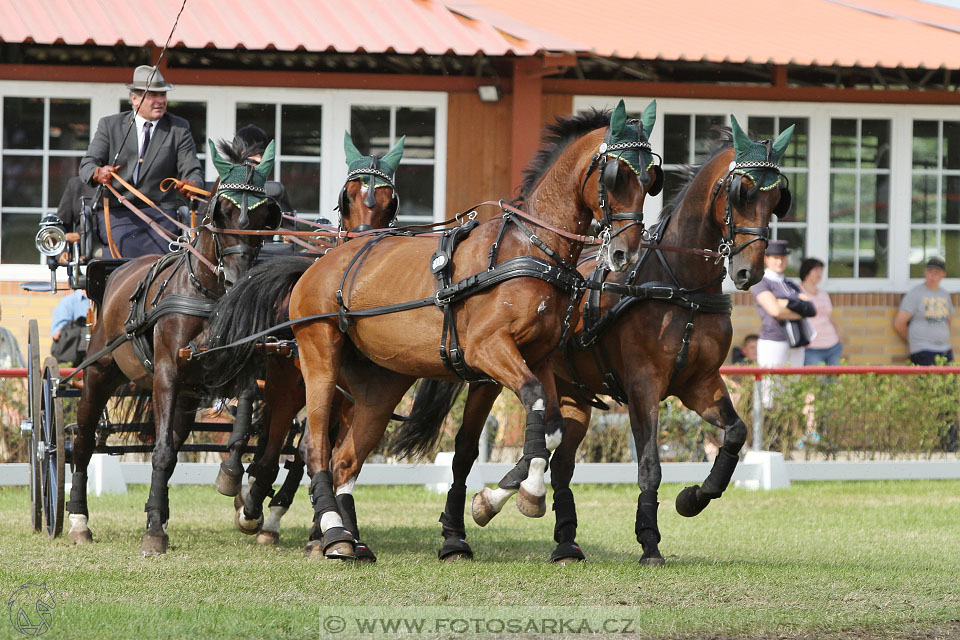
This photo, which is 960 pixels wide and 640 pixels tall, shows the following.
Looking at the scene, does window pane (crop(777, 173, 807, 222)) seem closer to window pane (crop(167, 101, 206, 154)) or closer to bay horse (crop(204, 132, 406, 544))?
window pane (crop(167, 101, 206, 154))

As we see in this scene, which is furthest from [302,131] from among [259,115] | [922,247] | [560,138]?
[922,247]

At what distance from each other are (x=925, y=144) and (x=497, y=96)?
4.93 m

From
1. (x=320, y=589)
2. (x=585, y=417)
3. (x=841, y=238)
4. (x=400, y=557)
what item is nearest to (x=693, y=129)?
(x=841, y=238)

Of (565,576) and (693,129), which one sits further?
(693,129)

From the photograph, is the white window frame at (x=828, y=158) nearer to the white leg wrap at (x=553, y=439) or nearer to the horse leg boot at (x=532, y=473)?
the white leg wrap at (x=553, y=439)

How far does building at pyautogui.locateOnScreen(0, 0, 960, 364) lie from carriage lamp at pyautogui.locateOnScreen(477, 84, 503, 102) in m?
0.02

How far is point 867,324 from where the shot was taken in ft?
46.6

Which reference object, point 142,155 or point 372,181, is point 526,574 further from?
point 142,155

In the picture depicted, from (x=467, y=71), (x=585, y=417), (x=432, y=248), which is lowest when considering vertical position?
(x=585, y=417)

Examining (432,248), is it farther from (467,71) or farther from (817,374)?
(467,71)

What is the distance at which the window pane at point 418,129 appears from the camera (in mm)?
13516

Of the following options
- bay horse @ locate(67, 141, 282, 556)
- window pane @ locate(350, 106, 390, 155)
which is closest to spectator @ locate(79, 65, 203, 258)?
bay horse @ locate(67, 141, 282, 556)

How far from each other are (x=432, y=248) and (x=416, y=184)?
6586mm

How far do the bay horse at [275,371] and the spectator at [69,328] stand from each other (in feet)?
10.2
